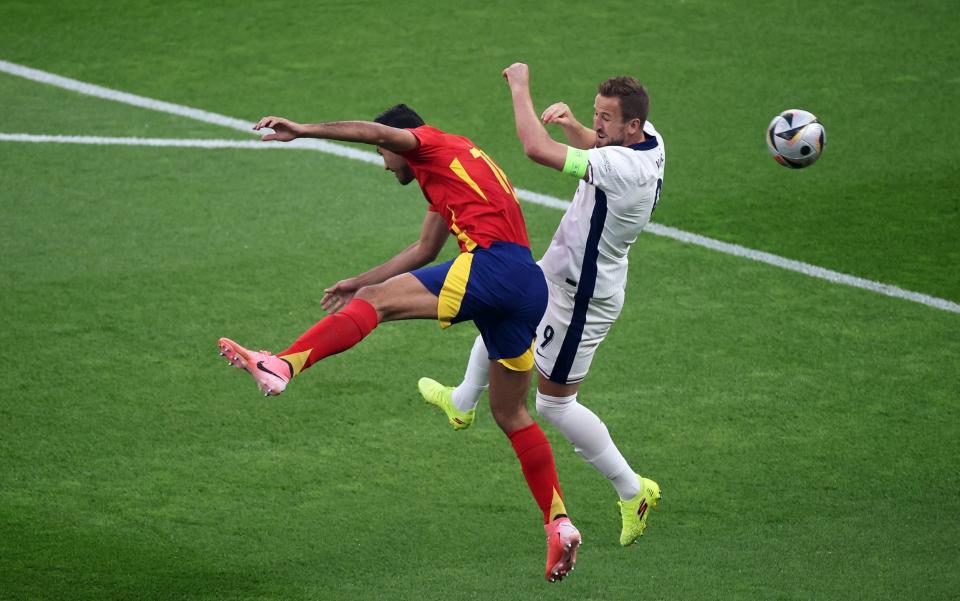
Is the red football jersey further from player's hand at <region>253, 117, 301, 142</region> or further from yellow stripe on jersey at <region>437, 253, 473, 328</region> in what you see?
player's hand at <region>253, 117, 301, 142</region>

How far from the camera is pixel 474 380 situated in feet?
23.8

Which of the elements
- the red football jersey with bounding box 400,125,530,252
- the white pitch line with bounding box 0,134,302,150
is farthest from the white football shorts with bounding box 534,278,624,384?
the white pitch line with bounding box 0,134,302,150

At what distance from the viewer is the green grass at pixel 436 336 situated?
6.79 metres

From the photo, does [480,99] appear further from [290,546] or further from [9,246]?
[290,546]

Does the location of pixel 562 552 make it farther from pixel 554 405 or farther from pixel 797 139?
pixel 797 139

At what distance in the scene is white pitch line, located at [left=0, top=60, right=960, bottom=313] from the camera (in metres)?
10.0

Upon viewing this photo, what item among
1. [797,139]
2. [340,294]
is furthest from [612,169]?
[797,139]

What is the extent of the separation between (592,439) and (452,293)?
1.15 meters

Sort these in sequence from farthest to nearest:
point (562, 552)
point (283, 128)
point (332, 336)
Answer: point (562, 552) → point (332, 336) → point (283, 128)

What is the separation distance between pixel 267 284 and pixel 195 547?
3305 mm

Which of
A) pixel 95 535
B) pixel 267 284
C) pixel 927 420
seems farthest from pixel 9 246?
pixel 927 420

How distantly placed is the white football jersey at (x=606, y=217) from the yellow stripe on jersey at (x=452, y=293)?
70cm

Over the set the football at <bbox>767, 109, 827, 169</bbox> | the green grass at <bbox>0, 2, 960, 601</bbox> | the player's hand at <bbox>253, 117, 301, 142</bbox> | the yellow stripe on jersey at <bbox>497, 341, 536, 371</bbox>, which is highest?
the player's hand at <bbox>253, 117, 301, 142</bbox>

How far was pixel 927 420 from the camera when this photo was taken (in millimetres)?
8188
